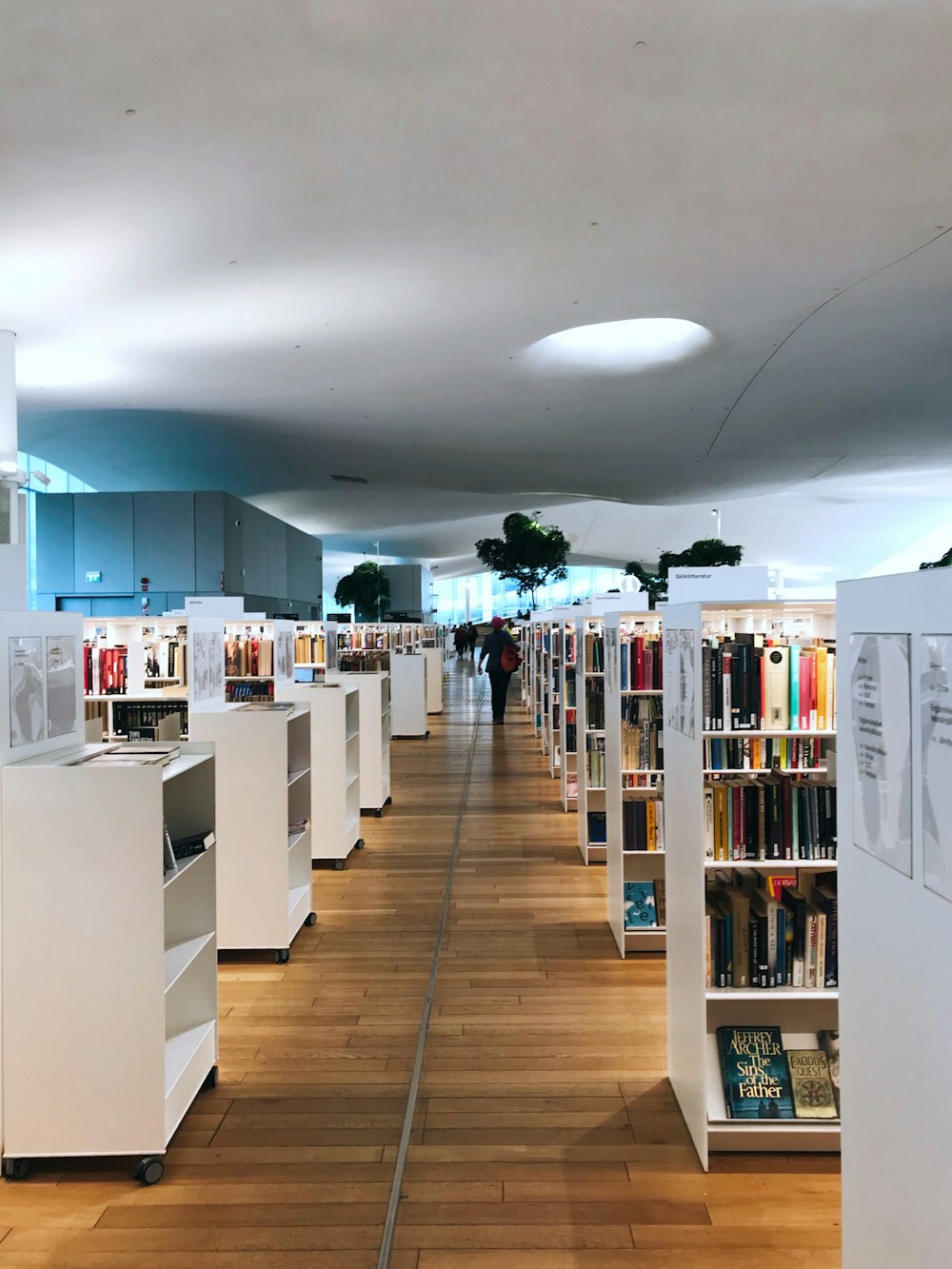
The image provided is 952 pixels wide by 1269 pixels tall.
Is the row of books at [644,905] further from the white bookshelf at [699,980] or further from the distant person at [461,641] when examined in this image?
the distant person at [461,641]

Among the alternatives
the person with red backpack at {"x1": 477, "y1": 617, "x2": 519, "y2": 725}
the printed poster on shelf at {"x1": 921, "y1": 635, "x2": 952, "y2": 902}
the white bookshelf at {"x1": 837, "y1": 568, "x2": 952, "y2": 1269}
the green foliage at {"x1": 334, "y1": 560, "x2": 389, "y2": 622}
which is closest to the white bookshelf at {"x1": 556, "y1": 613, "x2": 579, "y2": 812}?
the person with red backpack at {"x1": 477, "y1": 617, "x2": 519, "y2": 725}

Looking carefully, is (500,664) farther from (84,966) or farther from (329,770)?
(84,966)

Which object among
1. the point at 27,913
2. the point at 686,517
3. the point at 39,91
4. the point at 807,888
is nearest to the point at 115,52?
the point at 39,91

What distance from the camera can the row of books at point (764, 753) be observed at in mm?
3680

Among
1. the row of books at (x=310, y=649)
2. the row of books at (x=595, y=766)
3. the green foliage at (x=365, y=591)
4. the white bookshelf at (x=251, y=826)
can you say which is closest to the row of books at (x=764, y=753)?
the white bookshelf at (x=251, y=826)

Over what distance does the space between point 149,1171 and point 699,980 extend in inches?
75.5

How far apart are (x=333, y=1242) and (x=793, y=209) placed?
6362 mm

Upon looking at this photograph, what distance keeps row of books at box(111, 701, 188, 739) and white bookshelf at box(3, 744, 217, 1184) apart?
15.1 feet

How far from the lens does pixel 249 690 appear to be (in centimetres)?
957

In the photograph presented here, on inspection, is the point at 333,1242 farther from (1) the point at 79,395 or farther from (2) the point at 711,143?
(1) the point at 79,395

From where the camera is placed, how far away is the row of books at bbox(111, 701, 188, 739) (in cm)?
785

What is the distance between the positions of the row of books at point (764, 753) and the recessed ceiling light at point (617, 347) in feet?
23.7

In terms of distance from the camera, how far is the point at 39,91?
468 centimetres

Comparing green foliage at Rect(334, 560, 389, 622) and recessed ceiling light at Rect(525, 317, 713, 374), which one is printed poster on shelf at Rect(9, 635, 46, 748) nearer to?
recessed ceiling light at Rect(525, 317, 713, 374)
